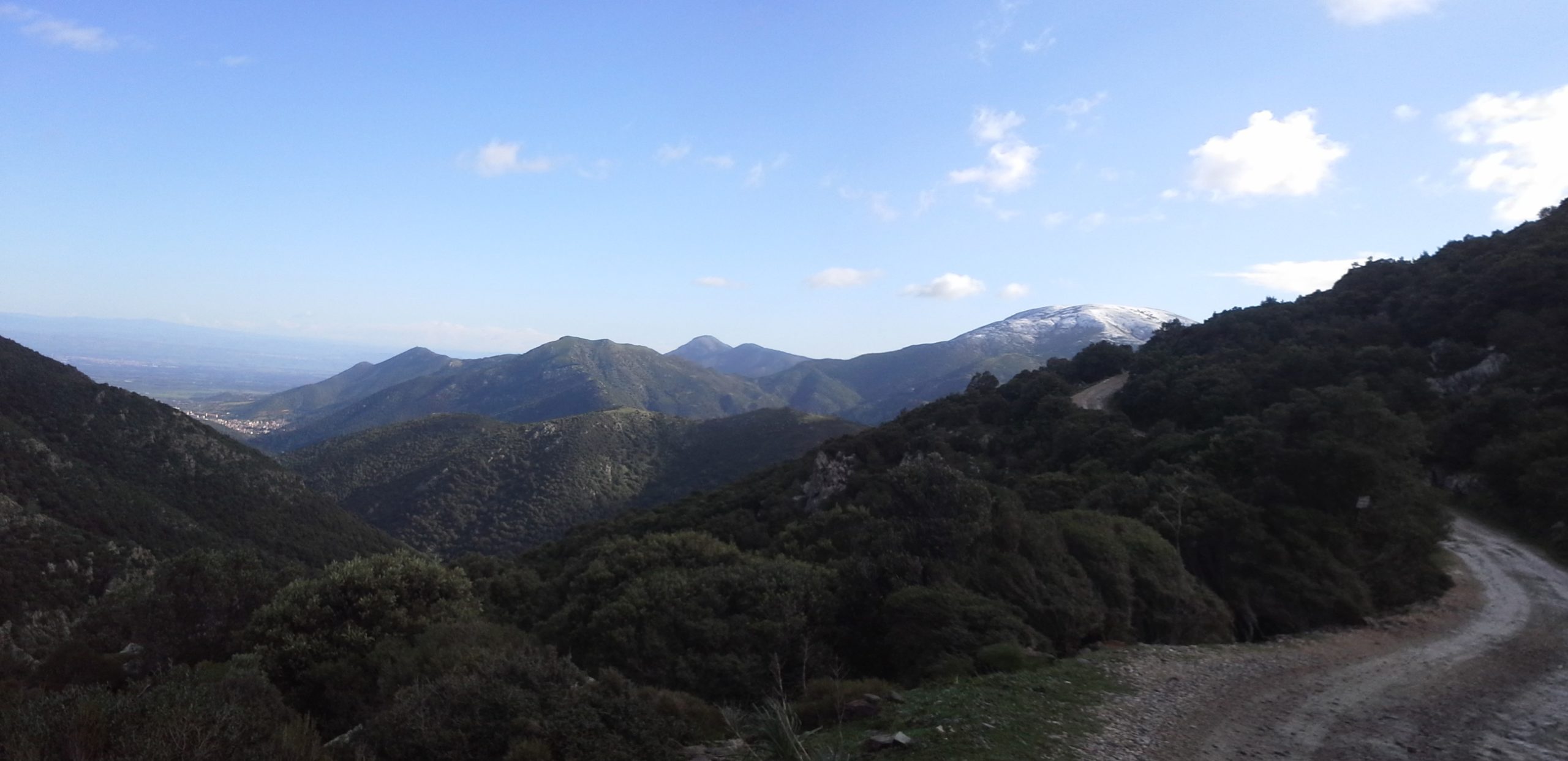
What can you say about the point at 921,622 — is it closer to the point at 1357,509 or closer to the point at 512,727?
the point at 512,727

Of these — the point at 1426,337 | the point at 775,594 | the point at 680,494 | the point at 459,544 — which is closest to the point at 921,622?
the point at 775,594

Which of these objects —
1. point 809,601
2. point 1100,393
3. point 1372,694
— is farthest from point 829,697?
point 1100,393

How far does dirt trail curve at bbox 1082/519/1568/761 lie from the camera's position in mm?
8094

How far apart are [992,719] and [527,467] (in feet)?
245

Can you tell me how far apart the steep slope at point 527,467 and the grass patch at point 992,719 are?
5702cm

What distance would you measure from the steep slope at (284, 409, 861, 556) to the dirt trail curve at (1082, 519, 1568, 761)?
57534 mm

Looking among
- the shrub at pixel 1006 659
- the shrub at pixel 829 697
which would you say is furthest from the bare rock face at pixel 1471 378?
the shrub at pixel 829 697

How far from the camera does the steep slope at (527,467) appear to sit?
66.8 m

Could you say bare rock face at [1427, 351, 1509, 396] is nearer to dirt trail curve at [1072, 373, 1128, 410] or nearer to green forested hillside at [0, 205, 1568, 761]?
green forested hillside at [0, 205, 1568, 761]

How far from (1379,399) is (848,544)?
13.5 m

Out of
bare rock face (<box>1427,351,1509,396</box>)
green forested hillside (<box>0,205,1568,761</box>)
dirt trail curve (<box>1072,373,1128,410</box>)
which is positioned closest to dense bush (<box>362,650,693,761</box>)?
green forested hillside (<box>0,205,1568,761</box>)

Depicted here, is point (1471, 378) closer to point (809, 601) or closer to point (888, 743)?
point (809, 601)

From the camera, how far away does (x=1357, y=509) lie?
16.2 metres

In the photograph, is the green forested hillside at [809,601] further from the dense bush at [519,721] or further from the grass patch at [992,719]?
the grass patch at [992,719]
